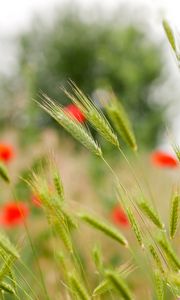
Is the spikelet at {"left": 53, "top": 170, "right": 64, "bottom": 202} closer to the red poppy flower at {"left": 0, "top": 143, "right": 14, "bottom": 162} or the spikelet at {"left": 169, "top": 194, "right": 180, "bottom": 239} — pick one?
the spikelet at {"left": 169, "top": 194, "right": 180, "bottom": 239}

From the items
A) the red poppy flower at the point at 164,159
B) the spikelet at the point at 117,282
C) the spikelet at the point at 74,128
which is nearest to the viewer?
the spikelet at the point at 117,282

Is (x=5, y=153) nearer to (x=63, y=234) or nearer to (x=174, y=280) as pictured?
(x=63, y=234)

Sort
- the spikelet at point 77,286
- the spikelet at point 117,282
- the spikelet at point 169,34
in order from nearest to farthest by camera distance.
→ 1. the spikelet at point 117,282
2. the spikelet at point 77,286
3. the spikelet at point 169,34

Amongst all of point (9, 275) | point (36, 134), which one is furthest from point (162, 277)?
point (36, 134)

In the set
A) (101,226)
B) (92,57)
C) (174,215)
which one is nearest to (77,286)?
(101,226)

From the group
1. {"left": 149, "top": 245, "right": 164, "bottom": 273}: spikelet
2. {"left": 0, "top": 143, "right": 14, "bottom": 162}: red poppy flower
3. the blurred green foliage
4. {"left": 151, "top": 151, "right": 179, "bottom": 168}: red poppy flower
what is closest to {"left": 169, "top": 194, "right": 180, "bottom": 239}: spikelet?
{"left": 149, "top": 245, "right": 164, "bottom": 273}: spikelet

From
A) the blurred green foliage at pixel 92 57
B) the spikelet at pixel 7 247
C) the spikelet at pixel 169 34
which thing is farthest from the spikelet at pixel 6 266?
the blurred green foliage at pixel 92 57

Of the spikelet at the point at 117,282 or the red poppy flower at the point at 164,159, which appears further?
the red poppy flower at the point at 164,159

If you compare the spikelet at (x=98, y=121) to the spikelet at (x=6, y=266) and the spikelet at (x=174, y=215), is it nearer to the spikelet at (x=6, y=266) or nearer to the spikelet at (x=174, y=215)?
the spikelet at (x=174, y=215)
